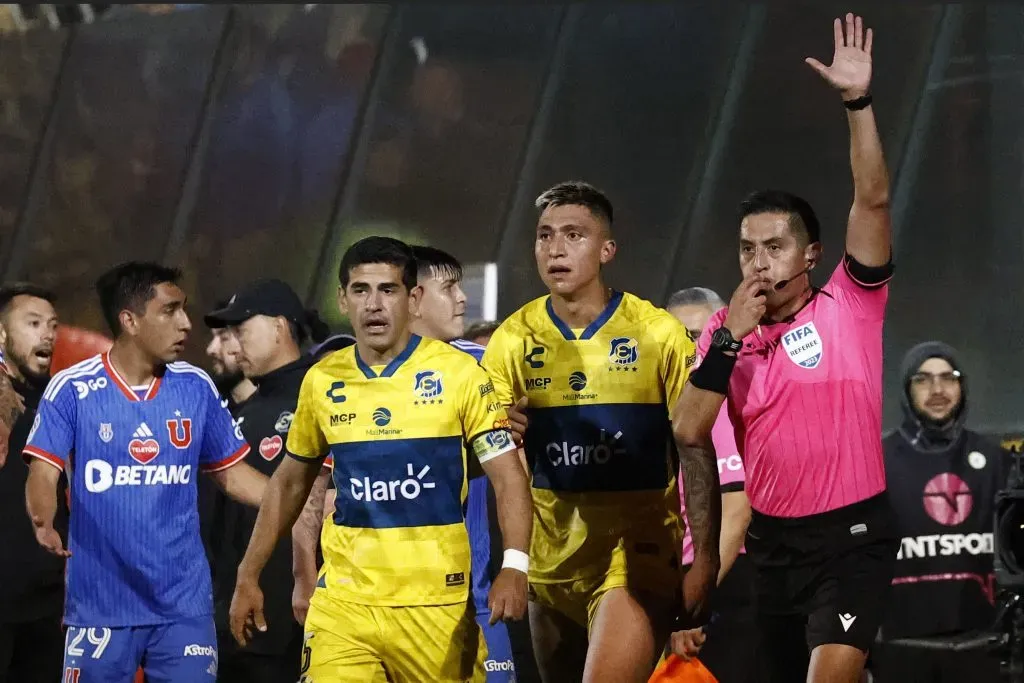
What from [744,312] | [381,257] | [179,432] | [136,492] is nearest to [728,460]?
[744,312]

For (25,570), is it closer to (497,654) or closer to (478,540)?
(478,540)

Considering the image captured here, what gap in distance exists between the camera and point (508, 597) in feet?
13.4

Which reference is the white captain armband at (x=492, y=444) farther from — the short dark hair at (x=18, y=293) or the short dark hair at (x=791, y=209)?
the short dark hair at (x=18, y=293)

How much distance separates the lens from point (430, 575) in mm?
4410

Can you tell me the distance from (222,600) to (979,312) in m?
3.96

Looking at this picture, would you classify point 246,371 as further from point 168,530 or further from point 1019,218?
point 1019,218

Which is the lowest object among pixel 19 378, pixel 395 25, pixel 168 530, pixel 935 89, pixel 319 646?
pixel 319 646

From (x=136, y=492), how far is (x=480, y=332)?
2.21 metres

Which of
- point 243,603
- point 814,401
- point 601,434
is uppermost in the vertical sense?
point 814,401

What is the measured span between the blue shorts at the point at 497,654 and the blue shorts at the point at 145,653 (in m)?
1.06

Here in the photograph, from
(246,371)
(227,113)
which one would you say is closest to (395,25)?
(227,113)

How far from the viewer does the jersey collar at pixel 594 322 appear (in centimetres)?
498

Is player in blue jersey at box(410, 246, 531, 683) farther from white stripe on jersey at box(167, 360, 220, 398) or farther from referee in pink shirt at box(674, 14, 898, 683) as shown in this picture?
white stripe on jersey at box(167, 360, 220, 398)

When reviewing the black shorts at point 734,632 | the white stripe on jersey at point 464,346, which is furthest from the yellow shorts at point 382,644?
the black shorts at point 734,632
